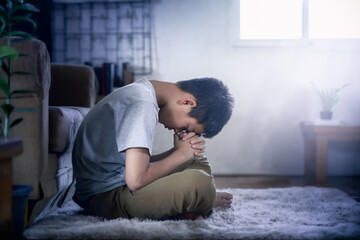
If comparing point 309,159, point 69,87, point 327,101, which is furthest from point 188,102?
point 309,159

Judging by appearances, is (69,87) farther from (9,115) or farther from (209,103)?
(209,103)

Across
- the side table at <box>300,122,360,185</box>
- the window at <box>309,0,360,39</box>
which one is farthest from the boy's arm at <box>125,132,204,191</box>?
the window at <box>309,0,360,39</box>

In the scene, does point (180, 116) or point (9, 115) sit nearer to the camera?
point (9, 115)

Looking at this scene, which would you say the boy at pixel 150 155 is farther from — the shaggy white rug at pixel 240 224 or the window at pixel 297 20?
the window at pixel 297 20

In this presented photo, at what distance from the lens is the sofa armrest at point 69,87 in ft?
6.64

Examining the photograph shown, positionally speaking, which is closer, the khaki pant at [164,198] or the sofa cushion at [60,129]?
the khaki pant at [164,198]

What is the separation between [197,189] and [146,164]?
0.71ft

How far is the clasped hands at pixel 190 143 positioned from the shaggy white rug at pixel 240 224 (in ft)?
0.83

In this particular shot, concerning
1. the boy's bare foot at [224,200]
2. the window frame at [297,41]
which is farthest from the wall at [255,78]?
the boy's bare foot at [224,200]

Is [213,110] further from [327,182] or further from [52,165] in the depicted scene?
[327,182]

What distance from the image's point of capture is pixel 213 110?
121 cm

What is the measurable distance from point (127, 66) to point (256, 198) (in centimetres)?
155

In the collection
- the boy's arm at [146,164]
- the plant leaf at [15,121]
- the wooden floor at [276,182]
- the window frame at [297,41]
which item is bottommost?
the wooden floor at [276,182]

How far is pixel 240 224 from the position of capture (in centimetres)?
119
